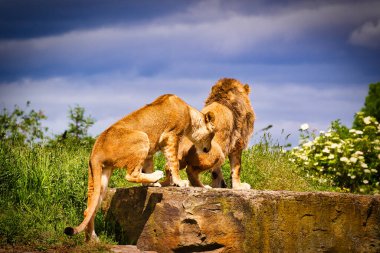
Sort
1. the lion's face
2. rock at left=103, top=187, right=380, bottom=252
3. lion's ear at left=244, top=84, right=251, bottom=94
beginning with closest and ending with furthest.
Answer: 1. rock at left=103, top=187, right=380, bottom=252
2. the lion's face
3. lion's ear at left=244, top=84, right=251, bottom=94

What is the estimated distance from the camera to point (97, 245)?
266 inches

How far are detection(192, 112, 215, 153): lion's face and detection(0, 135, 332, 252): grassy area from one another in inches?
72.5

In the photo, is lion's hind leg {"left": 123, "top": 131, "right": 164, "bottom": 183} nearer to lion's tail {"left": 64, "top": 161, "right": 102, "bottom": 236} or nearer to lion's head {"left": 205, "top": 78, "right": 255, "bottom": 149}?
lion's tail {"left": 64, "top": 161, "right": 102, "bottom": 236}

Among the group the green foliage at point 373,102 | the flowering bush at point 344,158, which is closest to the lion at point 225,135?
the flowering bush at point 344,158

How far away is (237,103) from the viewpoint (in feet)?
29.4

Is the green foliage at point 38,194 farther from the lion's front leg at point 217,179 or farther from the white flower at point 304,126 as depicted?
the white flower at point 304,126

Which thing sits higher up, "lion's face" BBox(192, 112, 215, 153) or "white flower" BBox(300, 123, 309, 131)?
"white flower" BBox(300, 123, 309, 131)

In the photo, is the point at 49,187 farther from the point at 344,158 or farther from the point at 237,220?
the point at 344,158

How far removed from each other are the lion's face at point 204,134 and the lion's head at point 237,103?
0.62 metres

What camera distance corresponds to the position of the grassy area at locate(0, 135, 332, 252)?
23.2ft

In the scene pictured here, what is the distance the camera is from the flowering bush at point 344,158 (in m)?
13.4

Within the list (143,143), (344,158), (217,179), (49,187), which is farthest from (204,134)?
(344,158)

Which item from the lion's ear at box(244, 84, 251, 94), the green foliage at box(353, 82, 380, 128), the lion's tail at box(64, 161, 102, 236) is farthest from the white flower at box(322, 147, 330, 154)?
the lion's tail at box(64, 161, 102, 236)

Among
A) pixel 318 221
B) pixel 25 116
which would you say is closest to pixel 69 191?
pixel 318 221
